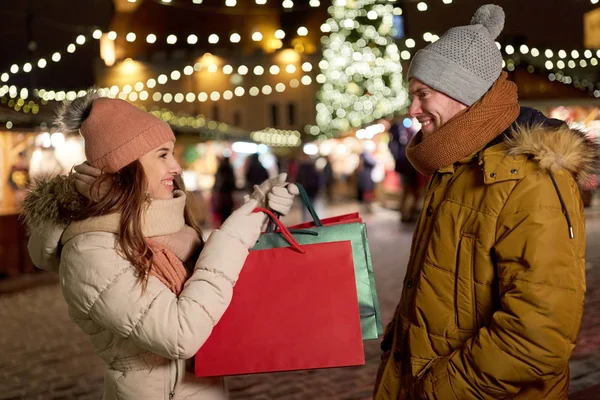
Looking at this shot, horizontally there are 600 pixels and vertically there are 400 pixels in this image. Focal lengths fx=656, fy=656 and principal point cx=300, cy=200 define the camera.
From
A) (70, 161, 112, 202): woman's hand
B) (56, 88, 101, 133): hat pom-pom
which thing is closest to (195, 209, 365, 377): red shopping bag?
(70, 161, 112, 202): woman's hand

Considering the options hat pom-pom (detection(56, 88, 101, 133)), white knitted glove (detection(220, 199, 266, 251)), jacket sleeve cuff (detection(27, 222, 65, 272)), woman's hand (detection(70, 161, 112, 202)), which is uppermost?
hat pom-pom (detection(56, 88, 101, 133))

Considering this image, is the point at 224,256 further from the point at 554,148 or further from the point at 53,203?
the point at 554,148

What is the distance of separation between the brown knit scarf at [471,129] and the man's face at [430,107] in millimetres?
43

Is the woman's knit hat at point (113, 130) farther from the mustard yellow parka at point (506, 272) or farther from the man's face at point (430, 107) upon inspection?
the mustard yellow parka at point (506, 272)

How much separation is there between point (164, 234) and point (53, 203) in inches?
14.9

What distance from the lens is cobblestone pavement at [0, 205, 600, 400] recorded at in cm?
475

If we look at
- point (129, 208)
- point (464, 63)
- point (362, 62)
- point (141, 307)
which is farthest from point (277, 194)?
point (362, 62)

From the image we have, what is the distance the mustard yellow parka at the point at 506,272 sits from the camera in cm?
180

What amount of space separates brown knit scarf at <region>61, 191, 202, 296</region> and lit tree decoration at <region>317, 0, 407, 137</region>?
24264 mm

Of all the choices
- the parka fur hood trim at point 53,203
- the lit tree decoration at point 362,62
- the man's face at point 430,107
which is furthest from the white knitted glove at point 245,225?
the lit tree decoration at point 362,62

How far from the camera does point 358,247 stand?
2197 millimetres

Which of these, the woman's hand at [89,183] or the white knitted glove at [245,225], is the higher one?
the woman's hand at [89,183]

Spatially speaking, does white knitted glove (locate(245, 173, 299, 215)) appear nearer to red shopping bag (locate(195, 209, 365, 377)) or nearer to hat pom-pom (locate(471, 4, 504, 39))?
red shopping bag (locate(195, 209, 365, 377))

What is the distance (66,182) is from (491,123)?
4.65ft
